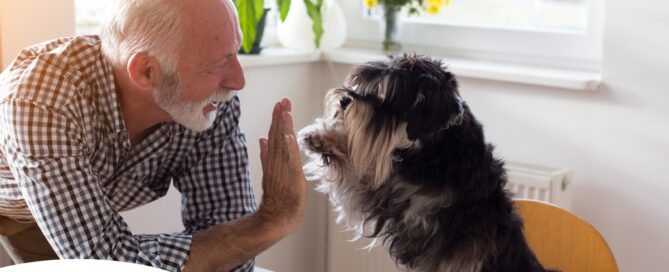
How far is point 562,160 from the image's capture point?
264 cm

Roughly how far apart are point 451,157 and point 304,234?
1760 millimetres

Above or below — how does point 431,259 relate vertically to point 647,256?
above

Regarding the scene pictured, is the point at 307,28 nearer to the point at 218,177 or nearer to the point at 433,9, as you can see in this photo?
the point at 433,9

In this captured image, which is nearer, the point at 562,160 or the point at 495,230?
the point at 495,230

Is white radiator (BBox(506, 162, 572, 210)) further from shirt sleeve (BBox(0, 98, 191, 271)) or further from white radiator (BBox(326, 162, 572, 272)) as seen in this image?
shirt sleeve (BBox(0, 98, 191, 271))

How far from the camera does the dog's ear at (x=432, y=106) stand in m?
1.44

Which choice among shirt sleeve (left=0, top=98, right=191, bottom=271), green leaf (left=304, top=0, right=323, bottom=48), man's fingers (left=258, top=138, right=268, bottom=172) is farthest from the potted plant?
shirt sleeve (left=0, top=98, right=191, bottom=271)

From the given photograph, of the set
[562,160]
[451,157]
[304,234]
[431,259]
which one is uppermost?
[451,157]

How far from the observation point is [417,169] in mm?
1487

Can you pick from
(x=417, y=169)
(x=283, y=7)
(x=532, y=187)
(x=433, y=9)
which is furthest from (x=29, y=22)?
(x=532, y=187)

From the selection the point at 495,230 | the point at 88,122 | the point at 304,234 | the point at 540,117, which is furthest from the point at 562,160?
the point at 88,122

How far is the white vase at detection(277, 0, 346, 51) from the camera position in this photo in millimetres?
2994

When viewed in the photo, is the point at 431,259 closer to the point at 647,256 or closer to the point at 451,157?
the point at 451,157

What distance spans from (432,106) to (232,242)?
57 cm
